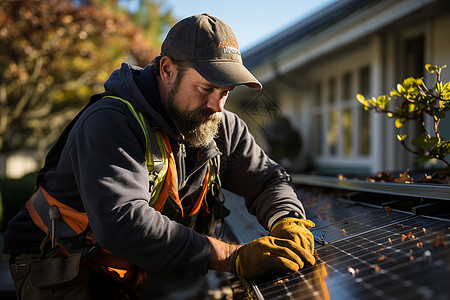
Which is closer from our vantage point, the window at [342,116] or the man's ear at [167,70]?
the man's ear at [167,70]

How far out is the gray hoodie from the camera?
164cm

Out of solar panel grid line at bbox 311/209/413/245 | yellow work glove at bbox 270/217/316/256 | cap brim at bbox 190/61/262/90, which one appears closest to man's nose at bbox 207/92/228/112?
cap brim at bbox 190/61/262/90

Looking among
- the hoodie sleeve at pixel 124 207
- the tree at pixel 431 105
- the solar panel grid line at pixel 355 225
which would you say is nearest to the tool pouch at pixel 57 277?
the hoodie sleeve at pixel 124 207

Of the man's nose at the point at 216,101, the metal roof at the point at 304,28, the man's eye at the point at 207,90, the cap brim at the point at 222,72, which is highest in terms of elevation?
the metal roof at the point at 304,28

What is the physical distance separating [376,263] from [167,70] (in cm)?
147

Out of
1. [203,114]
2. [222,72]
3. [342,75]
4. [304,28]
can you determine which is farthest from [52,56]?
[222,72]

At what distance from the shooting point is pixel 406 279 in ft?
3.76

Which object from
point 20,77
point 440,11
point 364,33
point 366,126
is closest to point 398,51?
point 364,33

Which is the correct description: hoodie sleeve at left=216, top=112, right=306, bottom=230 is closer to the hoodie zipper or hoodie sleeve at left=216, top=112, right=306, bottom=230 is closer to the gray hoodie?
the gray hoodie

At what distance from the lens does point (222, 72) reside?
1.99m

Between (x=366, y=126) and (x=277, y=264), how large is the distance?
24.1 ft

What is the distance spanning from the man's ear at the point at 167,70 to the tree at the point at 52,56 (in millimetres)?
7454

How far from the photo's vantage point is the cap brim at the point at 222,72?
1.97 m

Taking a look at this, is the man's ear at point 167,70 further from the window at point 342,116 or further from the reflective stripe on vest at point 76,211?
the window at point 342,116
